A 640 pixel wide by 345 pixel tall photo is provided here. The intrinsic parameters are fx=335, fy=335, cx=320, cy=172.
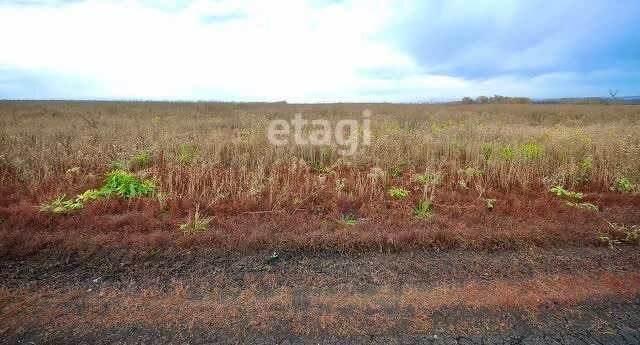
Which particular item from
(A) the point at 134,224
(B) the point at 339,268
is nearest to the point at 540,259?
(B) the point at 339,268

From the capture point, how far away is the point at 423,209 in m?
5.46

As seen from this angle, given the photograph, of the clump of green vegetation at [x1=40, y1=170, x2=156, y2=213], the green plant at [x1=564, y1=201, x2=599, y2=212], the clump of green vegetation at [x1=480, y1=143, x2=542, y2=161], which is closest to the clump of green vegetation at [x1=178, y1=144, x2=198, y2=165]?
the clump of green vegetation at [x1=40, y1=170, x2=156, y2=213]

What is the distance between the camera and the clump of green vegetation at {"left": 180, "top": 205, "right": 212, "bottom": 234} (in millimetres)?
4574

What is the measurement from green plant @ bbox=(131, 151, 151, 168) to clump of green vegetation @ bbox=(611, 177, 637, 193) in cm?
981

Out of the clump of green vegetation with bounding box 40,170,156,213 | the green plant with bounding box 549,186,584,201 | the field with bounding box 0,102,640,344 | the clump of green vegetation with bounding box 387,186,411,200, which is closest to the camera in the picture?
the field with bounding box 0,102,640,344

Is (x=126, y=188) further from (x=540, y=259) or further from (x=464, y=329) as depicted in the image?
(x=540, y=259)

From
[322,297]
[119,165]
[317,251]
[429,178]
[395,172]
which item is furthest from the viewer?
[395,172]

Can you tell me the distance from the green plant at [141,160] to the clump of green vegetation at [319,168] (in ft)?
12.6

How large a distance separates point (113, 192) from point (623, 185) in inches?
379

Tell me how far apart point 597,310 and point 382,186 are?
3754mm

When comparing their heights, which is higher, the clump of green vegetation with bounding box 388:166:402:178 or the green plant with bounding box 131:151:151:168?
the green plant with bounding box 131:151:151:168

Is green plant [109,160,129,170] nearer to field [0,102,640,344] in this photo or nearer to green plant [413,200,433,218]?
field [0,102,640,344]

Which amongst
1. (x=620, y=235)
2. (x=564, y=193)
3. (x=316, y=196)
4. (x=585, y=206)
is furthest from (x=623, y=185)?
(x=316, y=196)

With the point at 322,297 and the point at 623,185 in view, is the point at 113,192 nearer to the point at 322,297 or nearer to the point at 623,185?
the point at 322,297
